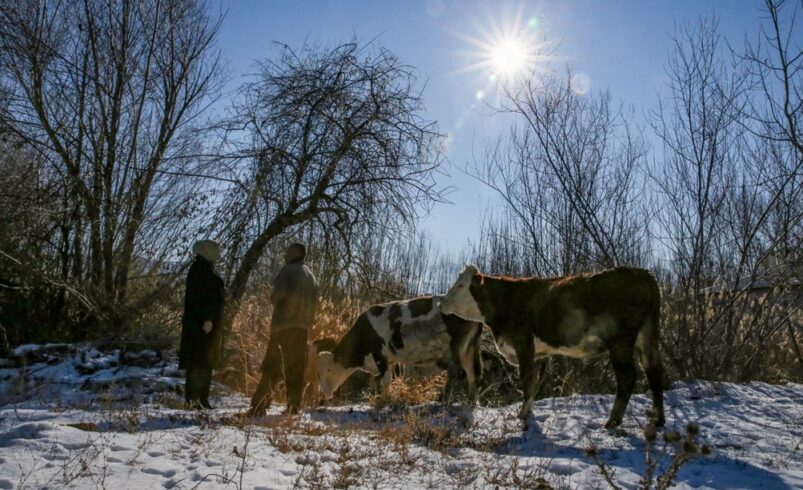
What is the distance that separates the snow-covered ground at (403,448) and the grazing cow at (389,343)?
2516 mm

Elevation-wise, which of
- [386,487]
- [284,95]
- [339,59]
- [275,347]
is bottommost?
[386,487]

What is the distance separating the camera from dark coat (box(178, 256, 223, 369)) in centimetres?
761

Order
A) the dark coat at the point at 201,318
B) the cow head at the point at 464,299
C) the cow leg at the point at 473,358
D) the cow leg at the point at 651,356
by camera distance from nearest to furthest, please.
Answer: the cow leg at the point at 651,356, the dark coat at the point at 201,318, the cow head at the point at 464,299, the cow leg at the point at 473,358

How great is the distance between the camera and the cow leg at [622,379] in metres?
6.70

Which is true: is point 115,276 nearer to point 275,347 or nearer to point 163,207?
point 163,207

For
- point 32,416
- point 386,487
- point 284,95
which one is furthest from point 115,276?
point 386,487

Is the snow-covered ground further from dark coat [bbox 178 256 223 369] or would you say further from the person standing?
dark coat [bbox 178 256 223 369]

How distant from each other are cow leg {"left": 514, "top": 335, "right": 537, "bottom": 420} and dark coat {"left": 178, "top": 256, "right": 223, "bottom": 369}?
12.2 feet

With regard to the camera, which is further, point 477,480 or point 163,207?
point 163,207

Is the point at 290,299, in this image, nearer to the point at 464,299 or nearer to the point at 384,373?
the point at 464,299

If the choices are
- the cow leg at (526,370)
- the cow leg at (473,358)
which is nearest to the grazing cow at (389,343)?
the cow leg at (473,358)

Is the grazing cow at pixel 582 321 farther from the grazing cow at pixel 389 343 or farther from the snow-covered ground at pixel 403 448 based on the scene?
the grazing cow at pixel 389 343

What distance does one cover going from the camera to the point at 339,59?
10.9 meters

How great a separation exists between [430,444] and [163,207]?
28.2 ft
